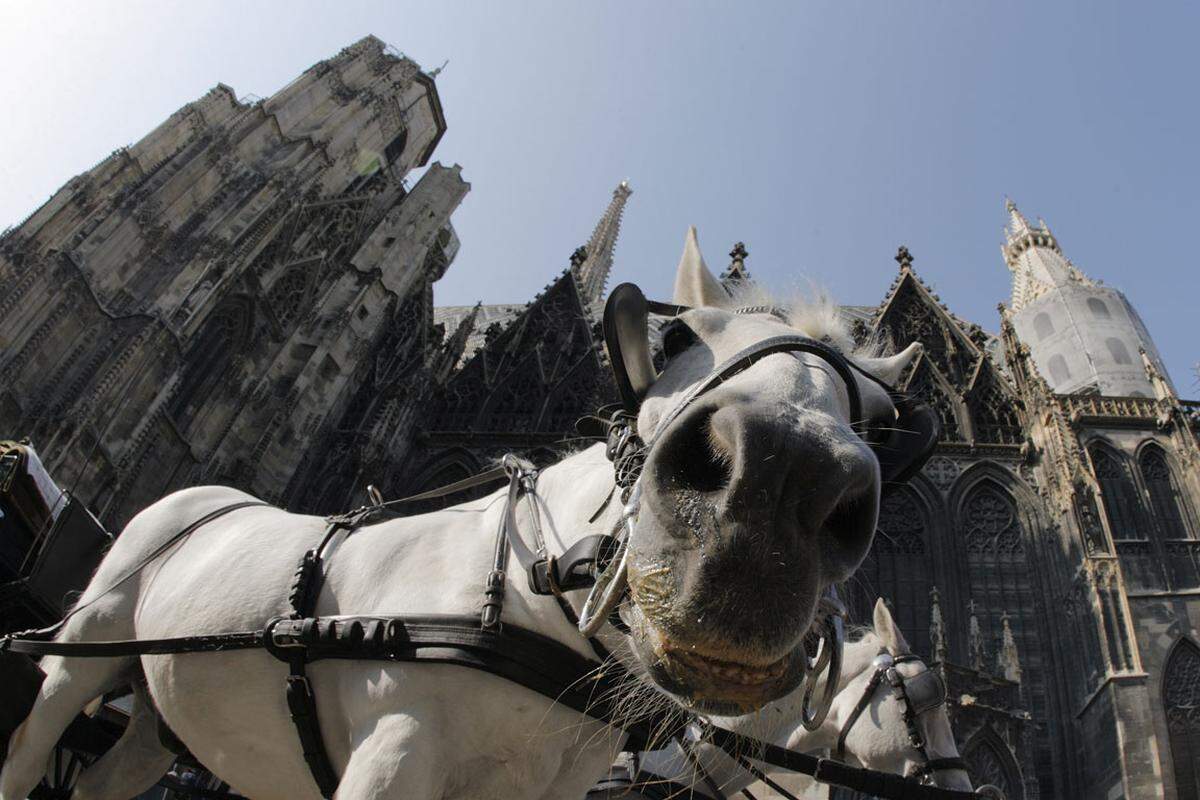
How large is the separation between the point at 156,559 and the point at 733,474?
218cm

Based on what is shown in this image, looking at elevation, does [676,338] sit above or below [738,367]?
above

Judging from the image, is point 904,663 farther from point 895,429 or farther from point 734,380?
point 734,380

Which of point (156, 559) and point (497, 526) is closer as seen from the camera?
point (497, 526)

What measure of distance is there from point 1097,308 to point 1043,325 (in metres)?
1.74

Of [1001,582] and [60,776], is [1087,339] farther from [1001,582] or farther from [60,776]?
[60,776]

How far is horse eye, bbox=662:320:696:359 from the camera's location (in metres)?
2.06

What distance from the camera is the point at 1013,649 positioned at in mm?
12469

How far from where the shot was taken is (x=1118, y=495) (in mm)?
15031

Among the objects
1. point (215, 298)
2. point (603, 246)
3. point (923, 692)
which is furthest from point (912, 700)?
point (603, 246)

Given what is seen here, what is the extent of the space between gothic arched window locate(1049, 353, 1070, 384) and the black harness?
2797cm

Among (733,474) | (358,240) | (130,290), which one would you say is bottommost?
(733,474)

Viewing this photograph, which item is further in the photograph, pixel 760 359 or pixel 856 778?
pixel 856 778

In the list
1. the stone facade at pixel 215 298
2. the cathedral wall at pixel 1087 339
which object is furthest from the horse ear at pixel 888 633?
the cathedral wall at pixel 1087 339

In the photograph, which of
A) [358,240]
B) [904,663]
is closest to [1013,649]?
[904,663]
